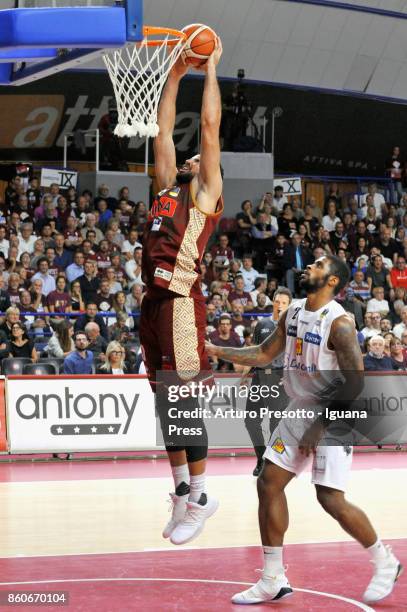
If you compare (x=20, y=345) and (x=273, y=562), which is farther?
(x=20, y=345)

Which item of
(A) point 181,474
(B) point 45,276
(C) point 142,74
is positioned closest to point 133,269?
(B) point 45,276

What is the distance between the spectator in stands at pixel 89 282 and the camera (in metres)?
18.4

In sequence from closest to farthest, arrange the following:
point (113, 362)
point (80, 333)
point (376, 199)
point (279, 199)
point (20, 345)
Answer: point (113, 362) → point (80, 333) → point (20, 345) → point (279, 199) → point (376, 199)

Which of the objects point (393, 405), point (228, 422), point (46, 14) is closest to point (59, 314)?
point (228, 422)

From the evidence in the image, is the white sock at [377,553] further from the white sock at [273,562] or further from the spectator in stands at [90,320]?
the spectator in stands at [90,320]

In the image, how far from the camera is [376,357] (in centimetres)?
1656

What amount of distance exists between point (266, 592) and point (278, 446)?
37.4 inches

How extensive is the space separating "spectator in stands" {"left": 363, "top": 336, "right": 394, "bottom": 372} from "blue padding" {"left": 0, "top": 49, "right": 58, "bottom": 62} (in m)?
9.59

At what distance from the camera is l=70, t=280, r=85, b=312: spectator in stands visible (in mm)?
18109

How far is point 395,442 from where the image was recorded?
53.8 feet

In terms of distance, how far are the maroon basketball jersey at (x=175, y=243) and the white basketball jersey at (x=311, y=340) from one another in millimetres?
751

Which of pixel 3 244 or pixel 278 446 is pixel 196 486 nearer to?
pixel 278 446

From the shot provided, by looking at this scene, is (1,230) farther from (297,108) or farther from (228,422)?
(297,108)

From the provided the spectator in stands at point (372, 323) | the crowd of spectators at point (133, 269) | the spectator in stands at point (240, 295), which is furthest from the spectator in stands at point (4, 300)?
the spectator in stands at point (372, 323)
